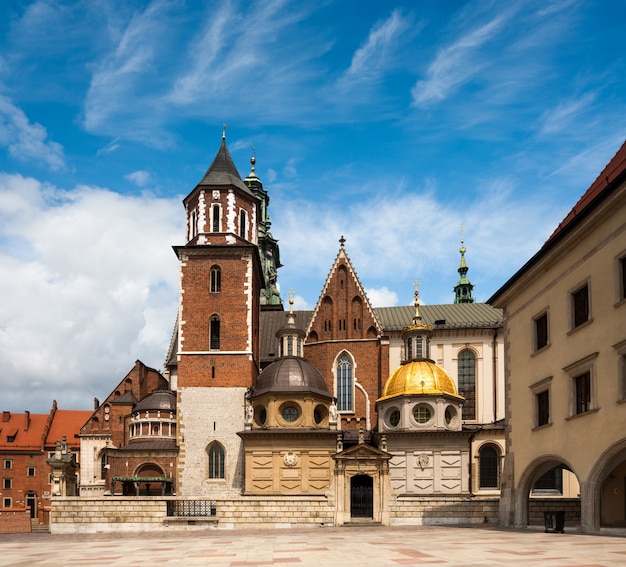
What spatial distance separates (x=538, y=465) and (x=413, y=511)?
8.42 meters

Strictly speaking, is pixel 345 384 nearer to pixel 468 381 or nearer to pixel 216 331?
pixel 468 381

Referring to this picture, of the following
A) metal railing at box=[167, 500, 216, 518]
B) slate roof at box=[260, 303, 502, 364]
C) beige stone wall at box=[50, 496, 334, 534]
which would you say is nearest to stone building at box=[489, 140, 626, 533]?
beige stone wall at box=[50, 496, 334, 534]

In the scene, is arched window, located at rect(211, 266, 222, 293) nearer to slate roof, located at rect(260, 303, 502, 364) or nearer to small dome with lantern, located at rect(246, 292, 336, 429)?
small dome with lantern, located at rect(246, 292, 336, 429)

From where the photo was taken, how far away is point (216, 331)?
51094 millimetres

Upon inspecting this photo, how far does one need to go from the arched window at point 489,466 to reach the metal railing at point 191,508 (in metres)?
22.6

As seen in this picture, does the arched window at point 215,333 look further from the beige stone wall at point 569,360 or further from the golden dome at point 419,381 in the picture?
the beige stone wall at point 569,360

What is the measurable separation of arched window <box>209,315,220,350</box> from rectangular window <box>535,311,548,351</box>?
2639 centimetres

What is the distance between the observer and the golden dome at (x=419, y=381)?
4806 centimetres

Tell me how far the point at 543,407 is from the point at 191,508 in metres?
15.7

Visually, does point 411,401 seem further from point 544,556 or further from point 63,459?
point 544,556

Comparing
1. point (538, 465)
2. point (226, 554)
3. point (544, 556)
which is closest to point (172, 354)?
point (538, 465)

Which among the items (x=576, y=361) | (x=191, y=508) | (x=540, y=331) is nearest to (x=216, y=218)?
(x=191, y=508)

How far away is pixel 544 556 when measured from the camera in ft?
53.8

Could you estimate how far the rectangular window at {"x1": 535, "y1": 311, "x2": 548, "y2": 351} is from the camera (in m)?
27.6
